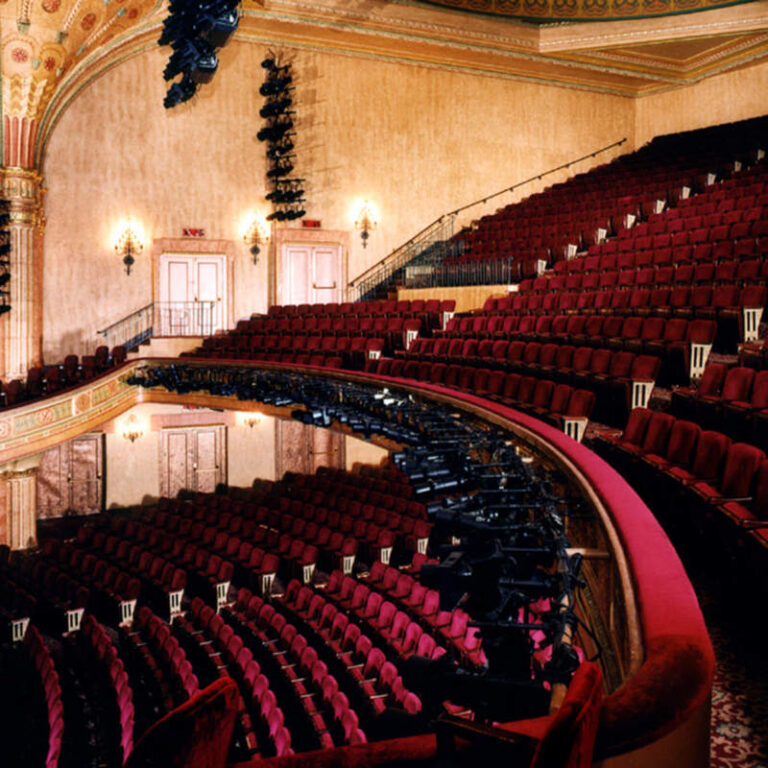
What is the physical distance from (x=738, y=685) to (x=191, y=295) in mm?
5641

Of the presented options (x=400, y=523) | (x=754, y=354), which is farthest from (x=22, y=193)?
(x=754, y=354)

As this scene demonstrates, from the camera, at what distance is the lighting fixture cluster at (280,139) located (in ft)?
20.1

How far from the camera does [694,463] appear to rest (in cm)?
180

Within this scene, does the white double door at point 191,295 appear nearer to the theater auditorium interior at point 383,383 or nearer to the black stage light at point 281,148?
the theater auditorium interior at point 383,383

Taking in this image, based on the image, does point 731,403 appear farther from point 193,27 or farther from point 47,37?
point 47,37

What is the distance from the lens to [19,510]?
516 cm

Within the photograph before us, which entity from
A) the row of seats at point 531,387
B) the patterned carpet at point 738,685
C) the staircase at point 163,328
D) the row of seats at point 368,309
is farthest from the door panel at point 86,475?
the patterned carpet at point 738,685

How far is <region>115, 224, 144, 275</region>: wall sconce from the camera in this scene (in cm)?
590

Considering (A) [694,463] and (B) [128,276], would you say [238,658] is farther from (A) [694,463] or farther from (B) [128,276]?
(B) [128,276]

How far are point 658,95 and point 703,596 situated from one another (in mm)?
7635

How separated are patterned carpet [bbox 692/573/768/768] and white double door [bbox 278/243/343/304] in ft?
17.5

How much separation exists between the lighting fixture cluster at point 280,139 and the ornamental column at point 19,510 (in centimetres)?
284

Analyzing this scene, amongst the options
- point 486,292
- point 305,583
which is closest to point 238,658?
point 305,583

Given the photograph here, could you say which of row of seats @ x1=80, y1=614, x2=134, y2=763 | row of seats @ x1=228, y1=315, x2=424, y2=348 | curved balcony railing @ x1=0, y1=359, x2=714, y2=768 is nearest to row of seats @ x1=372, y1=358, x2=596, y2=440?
curved balcony railing @ x1=0, y1=359, x2=714, y2=768
